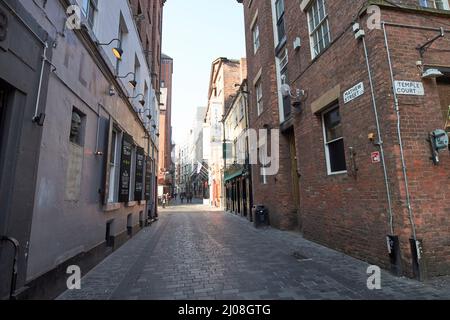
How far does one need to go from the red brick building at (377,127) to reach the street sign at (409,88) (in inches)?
0.8

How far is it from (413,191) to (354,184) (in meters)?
1.22

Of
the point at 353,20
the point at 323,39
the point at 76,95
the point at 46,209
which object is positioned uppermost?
the point at 323,39

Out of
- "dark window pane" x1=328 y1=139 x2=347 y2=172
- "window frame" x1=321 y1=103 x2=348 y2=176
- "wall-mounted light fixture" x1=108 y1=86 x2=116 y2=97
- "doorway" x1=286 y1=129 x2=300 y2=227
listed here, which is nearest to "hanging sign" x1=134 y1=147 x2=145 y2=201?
"wall-mounted light fixture" x1=108 y1=86 x2=116 y2=97

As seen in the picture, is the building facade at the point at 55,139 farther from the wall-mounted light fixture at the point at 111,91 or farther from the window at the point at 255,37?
the window at the point at 255,37

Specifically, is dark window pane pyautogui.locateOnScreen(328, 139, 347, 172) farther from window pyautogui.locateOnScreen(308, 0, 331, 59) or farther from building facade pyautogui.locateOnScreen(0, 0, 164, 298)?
building facade pyautogui.locateOnScreen(0, 0, 164, 298)

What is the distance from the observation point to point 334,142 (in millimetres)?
6539

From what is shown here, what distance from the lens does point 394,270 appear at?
14.4 feet

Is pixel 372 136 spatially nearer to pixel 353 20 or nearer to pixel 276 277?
pixel 353 20

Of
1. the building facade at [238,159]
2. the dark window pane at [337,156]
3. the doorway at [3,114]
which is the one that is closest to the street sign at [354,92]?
the dark window pane at [337,156]

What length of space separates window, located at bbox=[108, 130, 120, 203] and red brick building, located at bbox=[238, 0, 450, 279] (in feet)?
19.0

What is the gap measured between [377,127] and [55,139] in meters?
5.67

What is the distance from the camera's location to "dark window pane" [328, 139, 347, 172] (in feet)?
20.3
